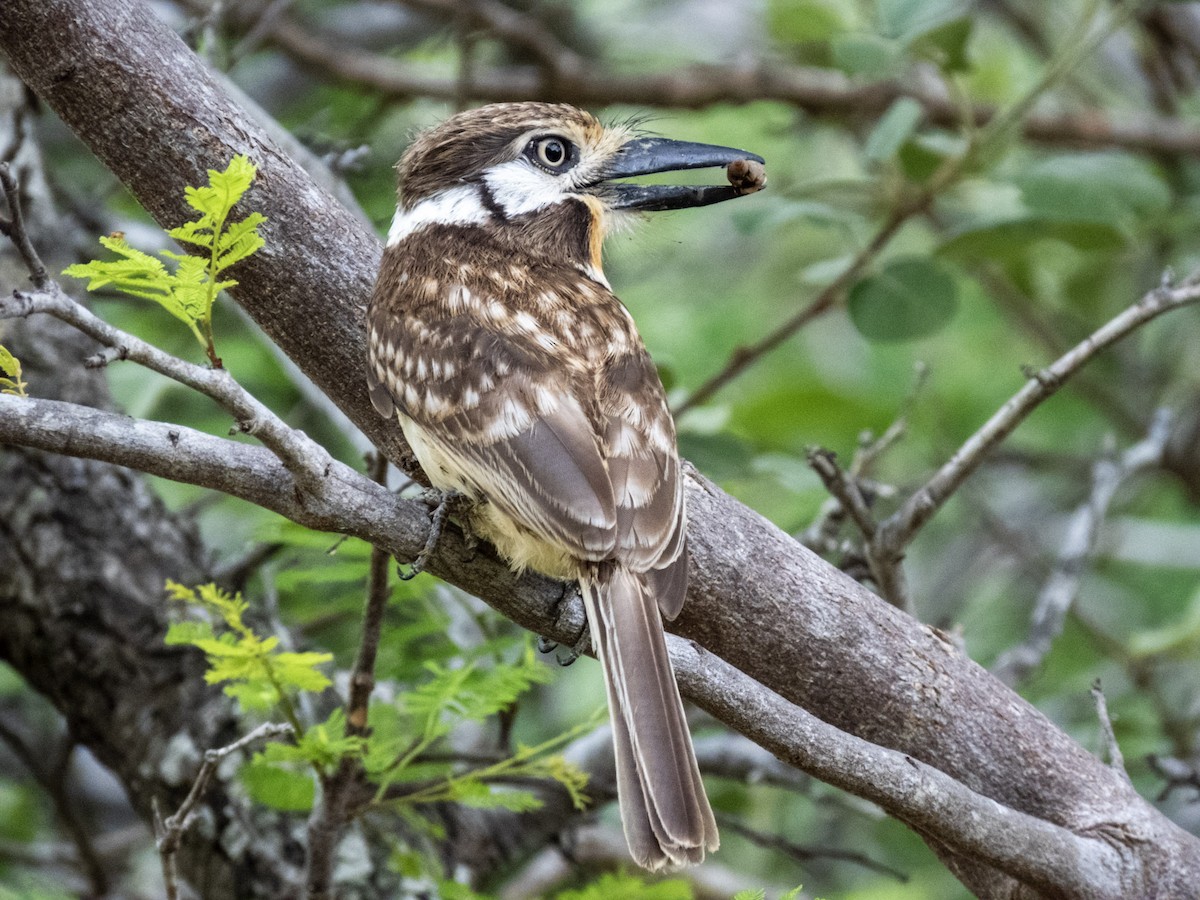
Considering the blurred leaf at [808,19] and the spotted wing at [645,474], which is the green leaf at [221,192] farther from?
the blurred leaf at [808,19]

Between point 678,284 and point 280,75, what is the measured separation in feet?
6.05

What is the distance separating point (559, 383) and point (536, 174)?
2.28 feet

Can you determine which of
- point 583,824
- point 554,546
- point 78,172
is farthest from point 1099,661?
point 78,172

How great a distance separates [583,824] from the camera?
3406 mm

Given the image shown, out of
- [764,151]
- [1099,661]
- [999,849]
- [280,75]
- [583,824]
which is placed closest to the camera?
[999,849]

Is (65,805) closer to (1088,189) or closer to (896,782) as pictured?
(896,782)

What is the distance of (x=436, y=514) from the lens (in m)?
2.16

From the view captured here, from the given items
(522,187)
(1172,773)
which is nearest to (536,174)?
(522,187)

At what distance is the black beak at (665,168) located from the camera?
2.79 metres

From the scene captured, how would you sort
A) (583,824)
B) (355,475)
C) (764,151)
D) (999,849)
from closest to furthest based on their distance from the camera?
(355,475) → (999,849) → (583,824) → (764,151)

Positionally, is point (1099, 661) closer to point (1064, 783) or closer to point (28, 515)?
point (1064, 783)

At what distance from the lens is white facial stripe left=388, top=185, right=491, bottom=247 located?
292 cm

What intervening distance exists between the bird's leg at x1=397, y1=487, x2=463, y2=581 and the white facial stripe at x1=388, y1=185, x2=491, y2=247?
725 mm

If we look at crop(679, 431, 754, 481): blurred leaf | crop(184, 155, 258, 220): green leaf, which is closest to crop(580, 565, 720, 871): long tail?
crop(184, 155, 258, 220): green leaf
